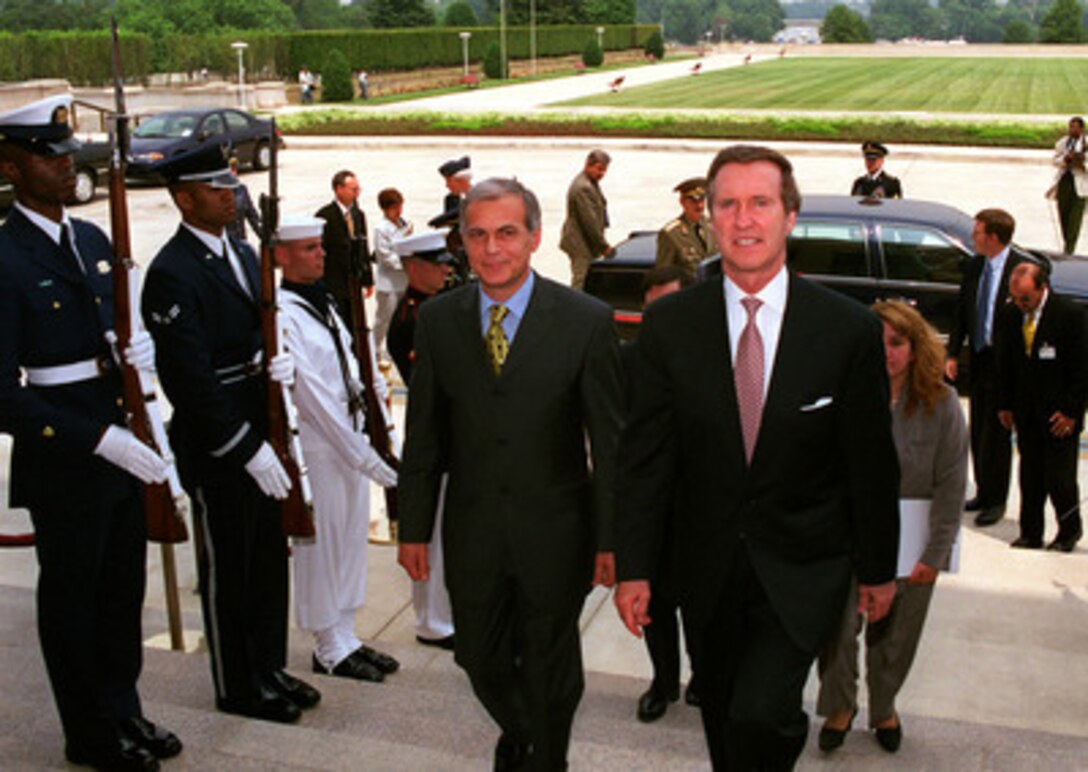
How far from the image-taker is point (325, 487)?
5270 millimetres

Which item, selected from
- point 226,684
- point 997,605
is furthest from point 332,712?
point 997,605

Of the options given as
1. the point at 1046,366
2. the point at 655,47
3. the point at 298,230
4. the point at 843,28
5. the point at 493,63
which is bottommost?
the point at 1046,366

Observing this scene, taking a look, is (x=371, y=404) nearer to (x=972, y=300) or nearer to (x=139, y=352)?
(x=139, y=352)

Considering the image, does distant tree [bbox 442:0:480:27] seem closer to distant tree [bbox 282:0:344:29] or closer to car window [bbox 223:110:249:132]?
distant tree [bbox 282:0:344:29]

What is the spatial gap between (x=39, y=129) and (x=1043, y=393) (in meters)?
5.74

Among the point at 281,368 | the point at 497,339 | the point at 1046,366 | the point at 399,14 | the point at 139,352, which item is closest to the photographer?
the point at 497,339

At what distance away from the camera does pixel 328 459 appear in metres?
5.25

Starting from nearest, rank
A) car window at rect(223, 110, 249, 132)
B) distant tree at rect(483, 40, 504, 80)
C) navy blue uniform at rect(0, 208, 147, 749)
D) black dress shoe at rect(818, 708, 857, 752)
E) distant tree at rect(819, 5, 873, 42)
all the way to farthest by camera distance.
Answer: navy blue uniform at rect(0, 208, 147, 749), black dress shoe at rect(818, 708, 857, 752), car window at rect(223, 110, 249, 132), distant tree at rect(483, 40, 504, 80), distant tree at rect(819, 5, 873, 42)

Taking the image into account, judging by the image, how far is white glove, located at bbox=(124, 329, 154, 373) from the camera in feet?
14.2

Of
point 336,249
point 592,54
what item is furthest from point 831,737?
point 592,54

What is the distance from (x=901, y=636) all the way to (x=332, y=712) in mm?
2200

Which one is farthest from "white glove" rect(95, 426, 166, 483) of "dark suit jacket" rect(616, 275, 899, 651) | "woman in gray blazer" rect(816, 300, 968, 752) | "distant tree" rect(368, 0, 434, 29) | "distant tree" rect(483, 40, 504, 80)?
"distant tree" rect(368, 0, 434, 29)

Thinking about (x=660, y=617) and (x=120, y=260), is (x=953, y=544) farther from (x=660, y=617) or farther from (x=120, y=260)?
(x=120, y=260)

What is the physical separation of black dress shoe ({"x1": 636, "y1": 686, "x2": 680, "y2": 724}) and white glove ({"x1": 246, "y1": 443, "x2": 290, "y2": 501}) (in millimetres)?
1663
